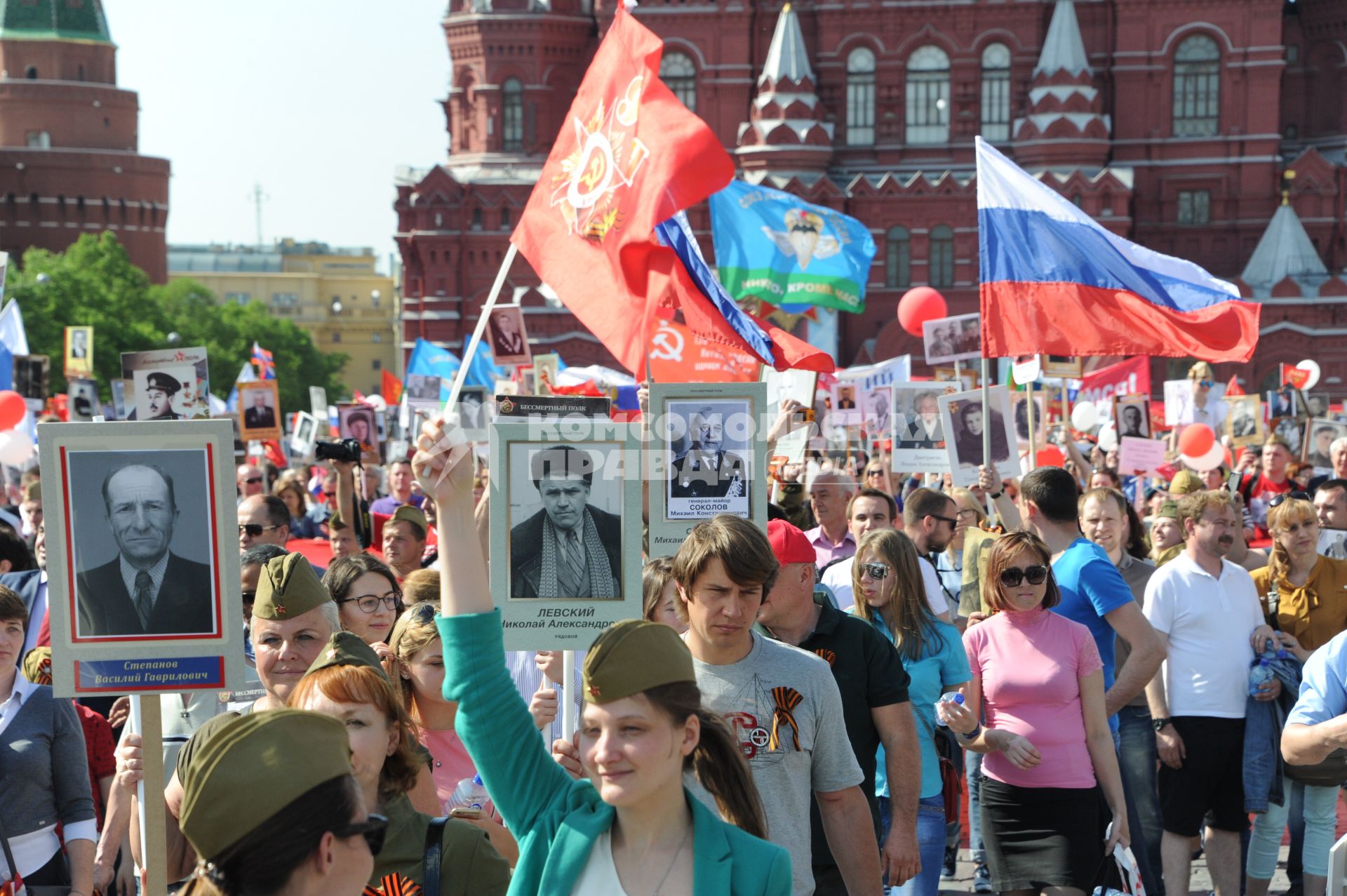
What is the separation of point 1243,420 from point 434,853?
50.6 feet

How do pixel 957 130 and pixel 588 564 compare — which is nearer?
pixel 588 564

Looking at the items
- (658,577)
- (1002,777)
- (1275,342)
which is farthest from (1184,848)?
(1275,342)

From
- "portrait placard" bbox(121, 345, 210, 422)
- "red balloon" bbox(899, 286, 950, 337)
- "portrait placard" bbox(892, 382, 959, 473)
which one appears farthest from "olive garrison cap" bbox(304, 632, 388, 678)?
"red balloon" bbox(899, 286, 950, 337)

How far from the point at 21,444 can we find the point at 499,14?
119ft

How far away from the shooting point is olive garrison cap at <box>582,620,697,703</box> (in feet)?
10.0

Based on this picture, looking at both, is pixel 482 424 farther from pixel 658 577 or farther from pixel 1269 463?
pixel 658 577

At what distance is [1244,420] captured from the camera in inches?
686

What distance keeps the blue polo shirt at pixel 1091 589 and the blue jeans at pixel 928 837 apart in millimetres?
850

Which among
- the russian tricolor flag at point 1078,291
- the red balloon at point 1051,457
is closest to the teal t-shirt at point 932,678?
the russian tricolor flag at point 1078,291

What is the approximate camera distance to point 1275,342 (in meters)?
43.0

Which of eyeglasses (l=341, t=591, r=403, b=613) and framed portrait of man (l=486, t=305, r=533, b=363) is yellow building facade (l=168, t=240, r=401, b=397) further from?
eyeglasses (l=341, t=591, r=403, b=613)

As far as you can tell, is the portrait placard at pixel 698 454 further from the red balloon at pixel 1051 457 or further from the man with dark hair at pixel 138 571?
the red balloon at pixel 1051 457

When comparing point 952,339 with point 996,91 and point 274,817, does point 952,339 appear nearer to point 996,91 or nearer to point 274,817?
point 274,817

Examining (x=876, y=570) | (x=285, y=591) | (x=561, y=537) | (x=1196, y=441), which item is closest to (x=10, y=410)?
(x=1196, y=441)
